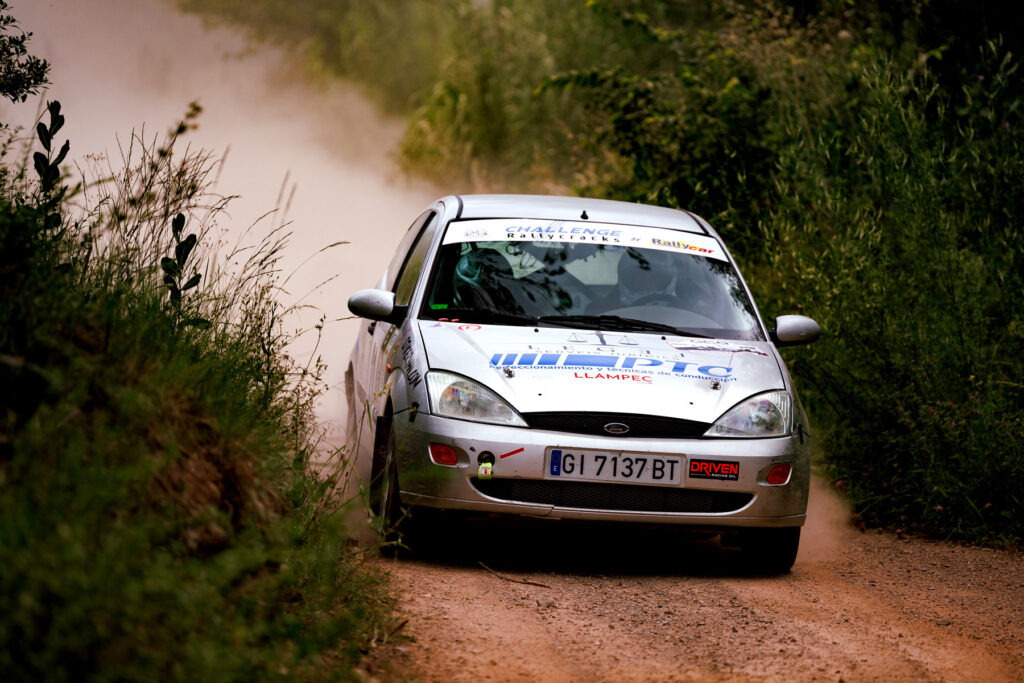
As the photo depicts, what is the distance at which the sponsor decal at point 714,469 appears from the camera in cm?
569

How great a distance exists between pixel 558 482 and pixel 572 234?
1839mm

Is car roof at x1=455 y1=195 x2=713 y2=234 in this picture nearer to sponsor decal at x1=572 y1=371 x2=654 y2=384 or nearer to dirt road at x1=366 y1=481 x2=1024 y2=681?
sponsor decal at x1=572 y1=371 x2=654 y2=384

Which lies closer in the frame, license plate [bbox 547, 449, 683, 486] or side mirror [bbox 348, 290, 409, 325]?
license plate [bbox 547, 449, 683, 486]

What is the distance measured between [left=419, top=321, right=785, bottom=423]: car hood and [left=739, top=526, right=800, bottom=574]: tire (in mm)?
683

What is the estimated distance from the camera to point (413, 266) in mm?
7414

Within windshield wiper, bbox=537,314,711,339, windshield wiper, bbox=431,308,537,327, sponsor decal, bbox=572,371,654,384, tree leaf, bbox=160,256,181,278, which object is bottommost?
sponsor decal, bbox=572,371,654,384

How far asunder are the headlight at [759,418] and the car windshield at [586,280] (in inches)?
25.1

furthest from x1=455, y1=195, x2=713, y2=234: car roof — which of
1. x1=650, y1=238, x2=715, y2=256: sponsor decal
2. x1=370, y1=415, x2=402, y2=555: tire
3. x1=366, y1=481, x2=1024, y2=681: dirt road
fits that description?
x1=366, y1=481, x2=1024, y2=681: dirt road

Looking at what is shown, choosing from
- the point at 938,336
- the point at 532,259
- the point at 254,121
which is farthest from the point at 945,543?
the point at 254,121

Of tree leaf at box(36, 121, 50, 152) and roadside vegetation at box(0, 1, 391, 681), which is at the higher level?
tree leaf at box(36, 121, 50, 152)

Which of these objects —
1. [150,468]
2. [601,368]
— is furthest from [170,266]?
[150,468]

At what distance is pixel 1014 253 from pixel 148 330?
5.74 metres

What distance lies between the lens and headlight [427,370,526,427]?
18.5 ft

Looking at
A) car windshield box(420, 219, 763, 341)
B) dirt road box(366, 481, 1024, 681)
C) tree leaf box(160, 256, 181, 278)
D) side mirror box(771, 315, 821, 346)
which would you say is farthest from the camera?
side mirror box(771, 315, 821, 346)
